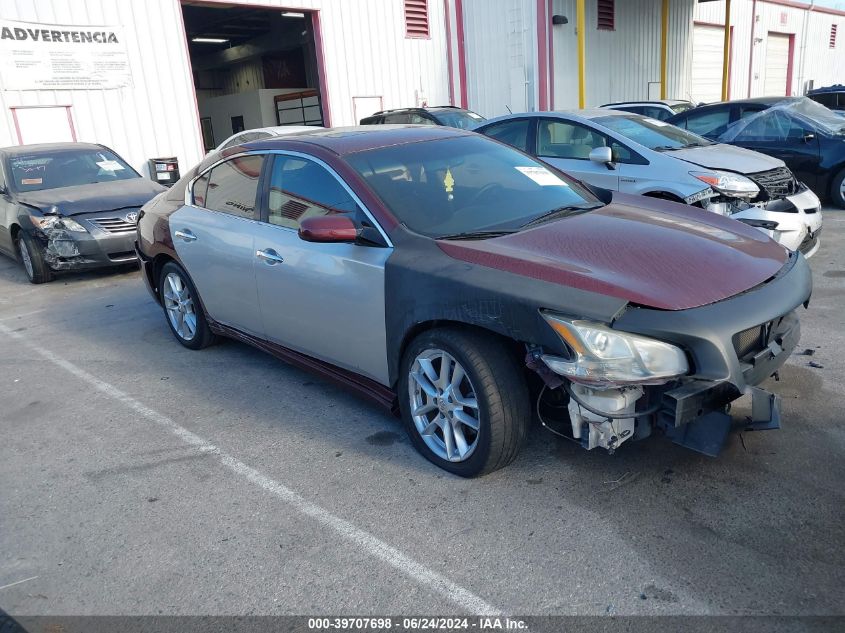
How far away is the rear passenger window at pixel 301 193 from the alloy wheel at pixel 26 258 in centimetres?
562

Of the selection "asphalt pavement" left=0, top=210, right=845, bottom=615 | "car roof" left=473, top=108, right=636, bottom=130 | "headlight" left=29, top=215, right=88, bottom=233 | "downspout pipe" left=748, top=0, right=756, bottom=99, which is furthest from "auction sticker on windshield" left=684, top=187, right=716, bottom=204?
"downspout pipe" left=748, top=0, right=756, bottom=99

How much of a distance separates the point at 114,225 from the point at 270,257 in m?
4.95

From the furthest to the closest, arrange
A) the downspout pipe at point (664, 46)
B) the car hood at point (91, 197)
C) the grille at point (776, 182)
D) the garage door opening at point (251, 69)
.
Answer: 1. the downspout pipe at point (664, 46)
2. the garage door opening at point (251, 69)
3. the car hood at point (91, 197)
4. the grille at point (776, 182)

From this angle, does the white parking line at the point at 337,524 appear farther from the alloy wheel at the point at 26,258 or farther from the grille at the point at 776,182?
the grille at the point at 776,182

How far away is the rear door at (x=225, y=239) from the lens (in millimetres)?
4531

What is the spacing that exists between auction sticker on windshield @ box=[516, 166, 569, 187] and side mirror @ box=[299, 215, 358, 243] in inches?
49.4

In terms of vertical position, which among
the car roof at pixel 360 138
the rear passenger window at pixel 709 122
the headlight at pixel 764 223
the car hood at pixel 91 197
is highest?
the car roof at pixel 360 138

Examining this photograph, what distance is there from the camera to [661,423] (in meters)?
2.90

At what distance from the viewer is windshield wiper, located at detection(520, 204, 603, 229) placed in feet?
12.4

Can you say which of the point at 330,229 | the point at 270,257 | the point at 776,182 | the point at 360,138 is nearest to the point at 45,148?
the point at 270,257

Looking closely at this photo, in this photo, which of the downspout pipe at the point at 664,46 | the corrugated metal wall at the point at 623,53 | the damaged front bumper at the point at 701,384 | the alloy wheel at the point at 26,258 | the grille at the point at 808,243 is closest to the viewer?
the damaged front bumper at the point at 701,384

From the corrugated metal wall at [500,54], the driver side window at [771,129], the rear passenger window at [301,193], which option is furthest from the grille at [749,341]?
the corrugated metal wall at [500,54]

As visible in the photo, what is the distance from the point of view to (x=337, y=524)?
3.15 m

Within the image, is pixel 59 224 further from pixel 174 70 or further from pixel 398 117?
pixel 398 117
